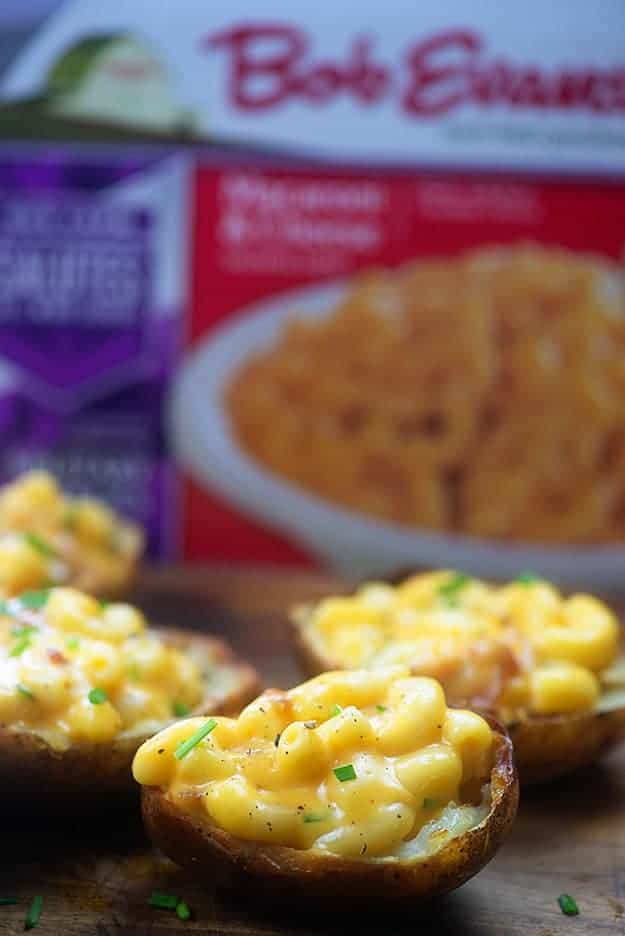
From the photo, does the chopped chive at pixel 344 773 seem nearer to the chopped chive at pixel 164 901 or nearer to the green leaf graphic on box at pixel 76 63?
the chopped chive at pixel 164 901

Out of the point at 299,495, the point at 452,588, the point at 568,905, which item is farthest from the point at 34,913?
the point at 299,495

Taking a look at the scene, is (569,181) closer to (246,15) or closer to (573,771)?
(246,15)

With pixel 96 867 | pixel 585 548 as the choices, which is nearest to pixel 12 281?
pixel 585 548

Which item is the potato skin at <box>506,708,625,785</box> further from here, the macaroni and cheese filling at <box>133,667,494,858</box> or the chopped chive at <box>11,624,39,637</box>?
the chopped chive at <box>11,624,39,637</box>

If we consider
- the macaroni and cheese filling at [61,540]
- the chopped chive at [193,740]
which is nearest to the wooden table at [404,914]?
the chopped chive at [193,740]

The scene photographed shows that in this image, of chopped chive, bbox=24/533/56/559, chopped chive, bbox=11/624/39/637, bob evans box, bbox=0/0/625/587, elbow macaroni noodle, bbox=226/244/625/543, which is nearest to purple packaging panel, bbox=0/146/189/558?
bob evans box, bbox=0/0/625/587

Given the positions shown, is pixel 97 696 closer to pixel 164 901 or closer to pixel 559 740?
pixel 164 901
